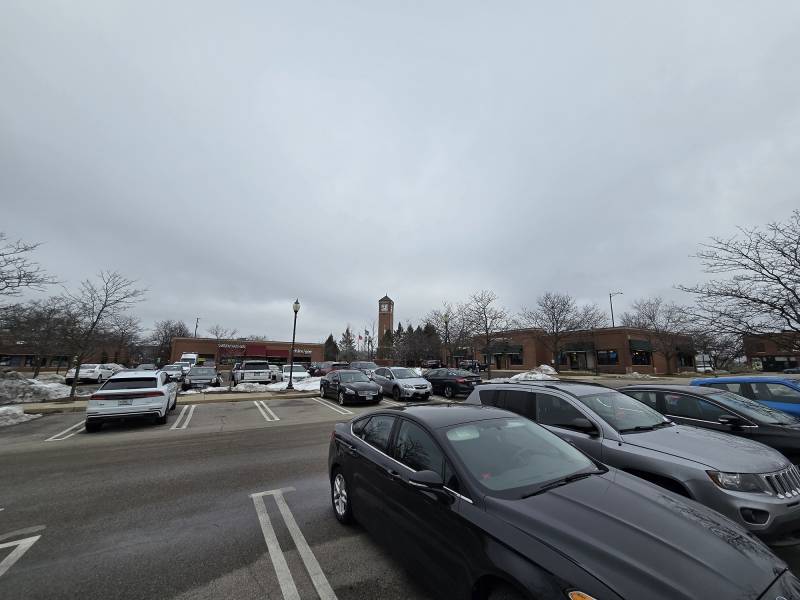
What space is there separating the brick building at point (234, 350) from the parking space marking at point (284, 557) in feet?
173

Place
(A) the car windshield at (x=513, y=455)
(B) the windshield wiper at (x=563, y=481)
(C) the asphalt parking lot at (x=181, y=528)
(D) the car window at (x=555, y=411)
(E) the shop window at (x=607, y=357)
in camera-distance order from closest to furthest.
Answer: (B) the windshield wiper at (x=563, y=481)
(A) the car windshield at (x=513, y=455)
(C) the asphalt parking lot at (x=181, y=528)
(D) the car window at (x=555, y=411)
(E) the shop window at (x=607, y=357)

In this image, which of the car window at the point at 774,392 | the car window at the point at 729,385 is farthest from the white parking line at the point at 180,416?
the car window at the point at 774,392

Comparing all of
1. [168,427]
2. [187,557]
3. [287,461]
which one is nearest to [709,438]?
[187,557]

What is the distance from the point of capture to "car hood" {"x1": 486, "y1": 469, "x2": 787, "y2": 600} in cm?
183

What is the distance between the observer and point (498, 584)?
2.26 metres

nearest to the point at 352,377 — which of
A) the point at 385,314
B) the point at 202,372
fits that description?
the point at 202,372

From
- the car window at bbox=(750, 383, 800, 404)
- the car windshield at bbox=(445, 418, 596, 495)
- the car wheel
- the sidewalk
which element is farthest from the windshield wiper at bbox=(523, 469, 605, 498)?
the sidewalk

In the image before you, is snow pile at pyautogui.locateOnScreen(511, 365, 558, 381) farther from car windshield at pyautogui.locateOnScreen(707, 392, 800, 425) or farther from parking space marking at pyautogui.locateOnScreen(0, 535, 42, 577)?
parking space marking at pyautogui.locateOnScreen(0, 535, 42, 577)

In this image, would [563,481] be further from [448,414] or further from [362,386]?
[362,386]

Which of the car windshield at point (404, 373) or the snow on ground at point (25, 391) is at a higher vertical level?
the car windshield at point (404, 373)

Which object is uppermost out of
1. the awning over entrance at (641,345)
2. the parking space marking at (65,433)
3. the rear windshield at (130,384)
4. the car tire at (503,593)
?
the awning over entrance at (641,345)

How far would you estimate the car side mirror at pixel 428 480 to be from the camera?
2822 millimetres

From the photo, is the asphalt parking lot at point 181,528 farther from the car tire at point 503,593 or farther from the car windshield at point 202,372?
the car windshield at point 202,372

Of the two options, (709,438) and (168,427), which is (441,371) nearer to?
(168,427)
